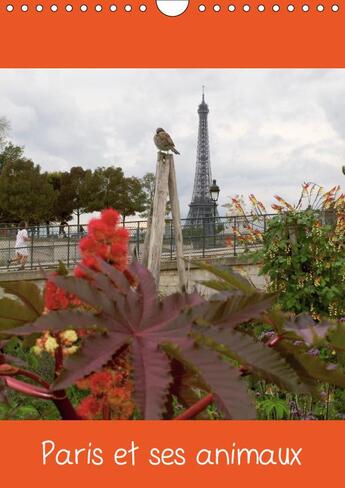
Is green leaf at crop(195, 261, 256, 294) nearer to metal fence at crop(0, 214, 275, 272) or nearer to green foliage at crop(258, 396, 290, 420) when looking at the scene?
green foliage at crop(258, 396, 290, 420)

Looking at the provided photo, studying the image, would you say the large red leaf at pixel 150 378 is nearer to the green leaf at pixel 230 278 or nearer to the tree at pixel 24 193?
the green leaf at pixel 230 278

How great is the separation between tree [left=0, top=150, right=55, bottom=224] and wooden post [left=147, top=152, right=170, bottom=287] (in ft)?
97.5

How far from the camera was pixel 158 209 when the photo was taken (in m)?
7.23

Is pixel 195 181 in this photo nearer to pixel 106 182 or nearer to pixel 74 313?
pixel 106 182

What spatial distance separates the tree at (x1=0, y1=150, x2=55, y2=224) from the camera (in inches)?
1412

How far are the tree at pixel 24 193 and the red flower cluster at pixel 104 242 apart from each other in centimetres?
3619

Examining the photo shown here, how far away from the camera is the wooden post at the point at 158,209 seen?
23.5ft

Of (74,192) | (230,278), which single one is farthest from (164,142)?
(74,192)

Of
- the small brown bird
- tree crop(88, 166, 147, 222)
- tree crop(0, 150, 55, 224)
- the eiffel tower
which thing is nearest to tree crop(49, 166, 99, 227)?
tree crop(88, 166, 147, 222)

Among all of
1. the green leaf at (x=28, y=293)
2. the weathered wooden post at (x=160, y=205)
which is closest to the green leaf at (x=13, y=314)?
the green leaf at (x=28, y=293)

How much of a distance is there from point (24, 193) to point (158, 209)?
30014 mm

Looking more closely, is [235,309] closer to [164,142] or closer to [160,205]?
[160,205]
